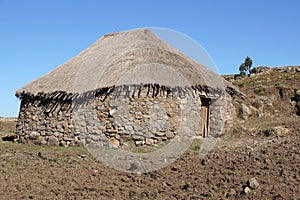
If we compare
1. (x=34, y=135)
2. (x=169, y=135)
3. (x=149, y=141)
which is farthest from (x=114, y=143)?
(x=34, y=135)

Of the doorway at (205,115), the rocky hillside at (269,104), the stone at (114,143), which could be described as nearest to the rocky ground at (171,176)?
the stone at (114,143)

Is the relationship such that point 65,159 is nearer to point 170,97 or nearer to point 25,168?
point 25,168

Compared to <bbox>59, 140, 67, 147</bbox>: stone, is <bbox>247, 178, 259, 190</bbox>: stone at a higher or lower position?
lower

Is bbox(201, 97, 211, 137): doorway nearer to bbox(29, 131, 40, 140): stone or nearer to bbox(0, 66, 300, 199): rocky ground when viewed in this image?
bbox(0, 66, 300, 199): rocky ground

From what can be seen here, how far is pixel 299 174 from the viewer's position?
7129mm

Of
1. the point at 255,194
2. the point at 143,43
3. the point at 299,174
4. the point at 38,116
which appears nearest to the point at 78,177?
the point at 255,194

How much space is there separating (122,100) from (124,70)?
103cm

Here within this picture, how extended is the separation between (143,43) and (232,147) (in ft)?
18.0

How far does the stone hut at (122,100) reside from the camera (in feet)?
38.8

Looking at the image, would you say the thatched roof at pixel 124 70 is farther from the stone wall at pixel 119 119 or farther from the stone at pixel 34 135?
A: the stone at pixel 34 135

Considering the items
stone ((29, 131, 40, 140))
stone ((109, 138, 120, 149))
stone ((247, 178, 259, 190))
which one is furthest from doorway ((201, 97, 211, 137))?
stone ((247, 178, 259, 190))

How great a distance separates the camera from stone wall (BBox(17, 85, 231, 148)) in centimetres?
1178

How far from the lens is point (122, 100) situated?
11883 mm

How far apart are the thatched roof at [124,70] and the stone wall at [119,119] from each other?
46 cm
